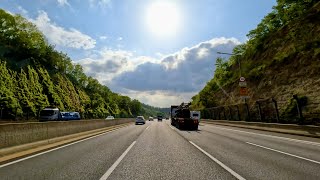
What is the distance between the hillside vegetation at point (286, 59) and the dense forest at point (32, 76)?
41.0 meters

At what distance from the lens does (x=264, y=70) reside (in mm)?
53688

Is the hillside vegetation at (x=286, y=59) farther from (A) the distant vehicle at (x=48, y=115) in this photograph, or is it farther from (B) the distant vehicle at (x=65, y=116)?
(B) the distant vehicle at (x=65, y=116)

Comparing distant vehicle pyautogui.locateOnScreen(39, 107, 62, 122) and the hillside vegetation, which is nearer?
the hillside vegetation

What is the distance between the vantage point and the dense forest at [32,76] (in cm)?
6988

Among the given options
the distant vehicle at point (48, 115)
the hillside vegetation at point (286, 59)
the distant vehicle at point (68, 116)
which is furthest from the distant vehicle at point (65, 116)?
the hillside vegetation at point (286, 59)

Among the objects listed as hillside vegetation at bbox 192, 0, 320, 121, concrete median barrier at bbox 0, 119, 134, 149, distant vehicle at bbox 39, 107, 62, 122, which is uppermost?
hillside vegetation at bbox 192, 0, 320, 121

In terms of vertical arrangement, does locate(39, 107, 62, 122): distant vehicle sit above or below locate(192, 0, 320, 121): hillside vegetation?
below

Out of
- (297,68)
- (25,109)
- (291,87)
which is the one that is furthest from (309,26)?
(25,109)

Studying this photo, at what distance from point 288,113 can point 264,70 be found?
19102 mm

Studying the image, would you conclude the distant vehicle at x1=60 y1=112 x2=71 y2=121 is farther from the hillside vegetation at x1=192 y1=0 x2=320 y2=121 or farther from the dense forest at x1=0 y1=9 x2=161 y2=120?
the hillside vegetation at x1=192 y1=0 x2=320 y2=121

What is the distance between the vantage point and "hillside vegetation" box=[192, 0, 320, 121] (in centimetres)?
3850

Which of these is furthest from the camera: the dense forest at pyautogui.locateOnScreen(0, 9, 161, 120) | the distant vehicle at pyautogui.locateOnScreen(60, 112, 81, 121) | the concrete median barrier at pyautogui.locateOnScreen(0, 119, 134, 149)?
the dense forest at pyautogui.locateOnScreen(0, 9, 161, 120)

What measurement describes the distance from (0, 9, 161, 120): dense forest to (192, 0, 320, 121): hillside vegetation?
41.0 meters

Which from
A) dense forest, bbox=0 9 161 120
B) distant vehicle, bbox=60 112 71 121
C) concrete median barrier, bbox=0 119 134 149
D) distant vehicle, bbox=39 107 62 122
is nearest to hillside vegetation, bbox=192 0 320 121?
concrete median barrier, bbox=0 119 134 149
